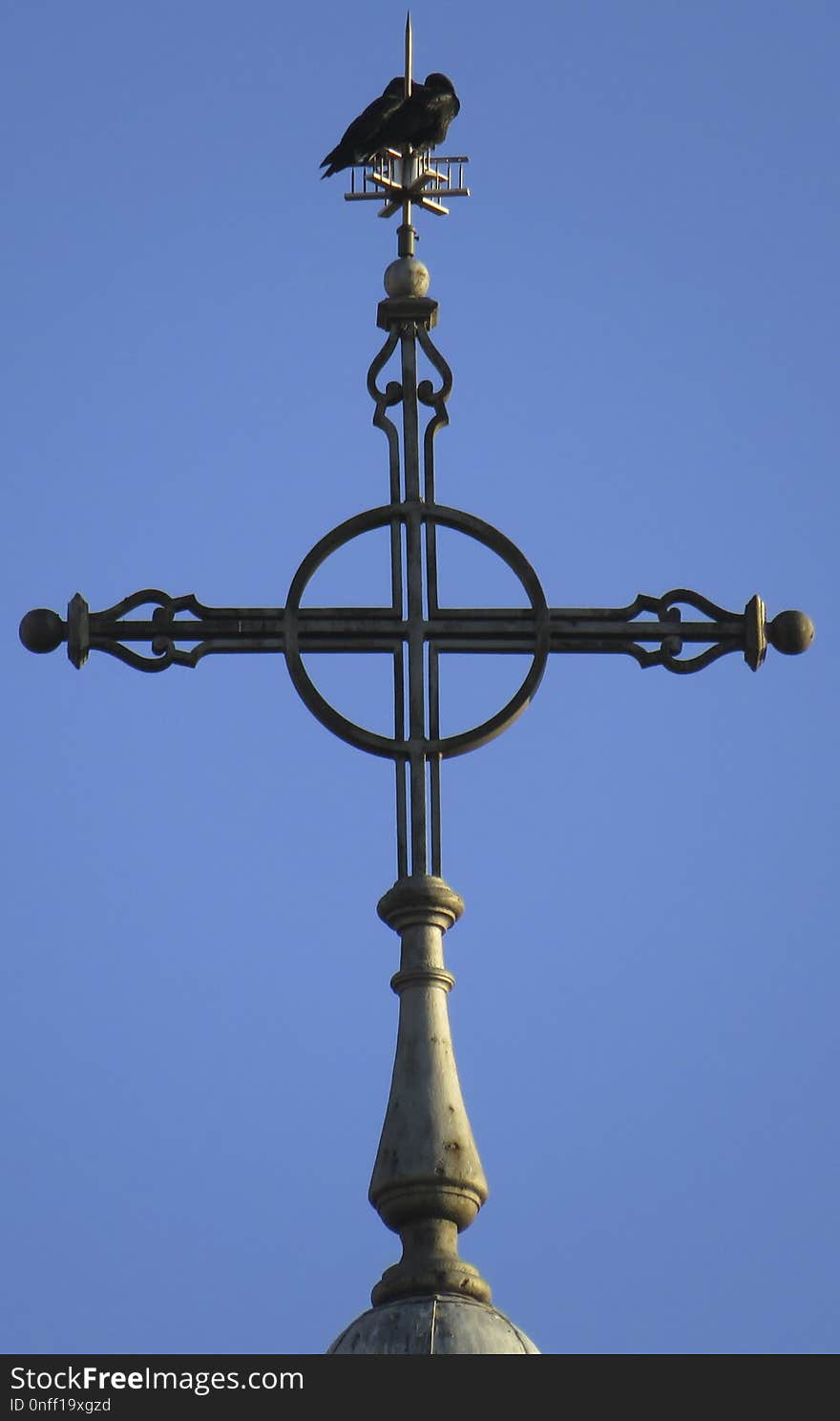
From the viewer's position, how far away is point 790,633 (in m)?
13.6

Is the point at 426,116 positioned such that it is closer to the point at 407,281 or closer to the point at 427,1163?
the point at 407,281

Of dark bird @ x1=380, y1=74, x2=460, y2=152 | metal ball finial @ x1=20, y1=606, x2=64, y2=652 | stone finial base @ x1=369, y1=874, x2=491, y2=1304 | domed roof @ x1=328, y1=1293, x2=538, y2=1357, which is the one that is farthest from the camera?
dark bird @ x1=380, y1=74, x2=460, y2=152

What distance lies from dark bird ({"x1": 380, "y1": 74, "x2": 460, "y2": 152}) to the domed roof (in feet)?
16.7

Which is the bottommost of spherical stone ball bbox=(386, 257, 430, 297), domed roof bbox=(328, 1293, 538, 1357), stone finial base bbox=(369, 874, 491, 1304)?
domed roof bbox=(328, 1293, 538, 1357)

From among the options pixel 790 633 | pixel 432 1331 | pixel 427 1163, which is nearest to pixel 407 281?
pixel 790 633

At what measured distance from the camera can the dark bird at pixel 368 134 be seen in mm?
15477

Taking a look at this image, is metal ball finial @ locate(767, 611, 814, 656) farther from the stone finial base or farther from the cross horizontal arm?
the stone finial base

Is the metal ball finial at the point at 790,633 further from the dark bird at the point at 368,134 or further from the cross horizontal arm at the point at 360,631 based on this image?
the dark bird at the point at 368,134

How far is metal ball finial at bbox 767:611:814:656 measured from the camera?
13.6 meters

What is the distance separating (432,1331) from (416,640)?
277 centimetres

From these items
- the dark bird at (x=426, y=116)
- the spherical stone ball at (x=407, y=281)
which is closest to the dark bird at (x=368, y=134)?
the dark bird at (x=426, y=116)

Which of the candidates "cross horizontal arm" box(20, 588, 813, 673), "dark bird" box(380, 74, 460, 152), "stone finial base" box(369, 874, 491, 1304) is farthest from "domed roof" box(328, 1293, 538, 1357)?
"dark bird" box(380, 74, 460, 152)

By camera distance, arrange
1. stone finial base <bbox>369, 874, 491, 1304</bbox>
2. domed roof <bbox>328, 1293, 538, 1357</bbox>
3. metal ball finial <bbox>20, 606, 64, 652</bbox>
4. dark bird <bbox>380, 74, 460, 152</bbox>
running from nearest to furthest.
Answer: domed roof <bbox>328, 1293, 538, 1357</bbox> → stone finial base <bbox>369, 874, 491, 1304</bbox> → metal ball finial <bbox>20, 606, 64, 652</bbox> → dark bird <bbox>380, 74, 460, 152</bbox>

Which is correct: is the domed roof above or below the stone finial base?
below
